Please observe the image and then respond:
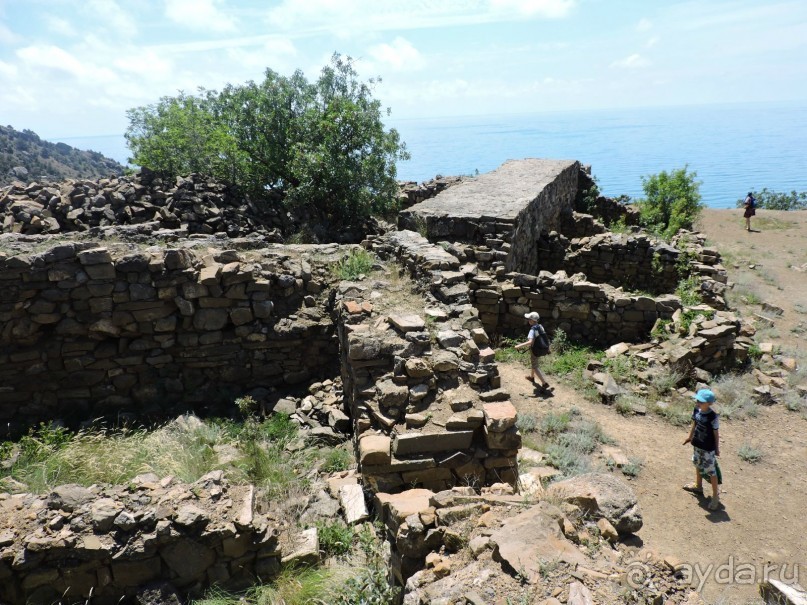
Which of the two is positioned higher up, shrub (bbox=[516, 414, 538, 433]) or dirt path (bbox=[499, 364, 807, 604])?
shrub (bbox=[516, 414, 538, 433])

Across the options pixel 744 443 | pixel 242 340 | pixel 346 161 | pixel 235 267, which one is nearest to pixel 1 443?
pixel 242 340

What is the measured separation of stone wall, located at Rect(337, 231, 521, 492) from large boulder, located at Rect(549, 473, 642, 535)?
0.70 meters

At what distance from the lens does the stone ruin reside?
157 inches

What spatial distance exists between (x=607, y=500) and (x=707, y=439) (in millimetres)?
2209

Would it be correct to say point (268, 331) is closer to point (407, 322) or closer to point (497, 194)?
point (407, 322)

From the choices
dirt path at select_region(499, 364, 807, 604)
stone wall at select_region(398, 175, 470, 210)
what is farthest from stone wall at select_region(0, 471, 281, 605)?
stone wall at select_region(398, 175, 470, 210)

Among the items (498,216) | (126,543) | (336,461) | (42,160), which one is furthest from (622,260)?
(42,160)

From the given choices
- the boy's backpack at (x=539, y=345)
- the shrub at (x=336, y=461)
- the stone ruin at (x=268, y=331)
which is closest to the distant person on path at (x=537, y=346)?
the boy's backpack at (x=539, y=345)

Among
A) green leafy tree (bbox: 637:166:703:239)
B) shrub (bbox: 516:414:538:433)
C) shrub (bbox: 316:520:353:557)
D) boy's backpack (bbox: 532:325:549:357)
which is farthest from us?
green leafy tree (bbox: 637:166:703:239)

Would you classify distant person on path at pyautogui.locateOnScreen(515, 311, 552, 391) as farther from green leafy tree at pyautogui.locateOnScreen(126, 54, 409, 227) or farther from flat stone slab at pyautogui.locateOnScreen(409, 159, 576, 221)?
green leafy tree at pyautogui.locateOnScreen(126, 54, 409, 227)

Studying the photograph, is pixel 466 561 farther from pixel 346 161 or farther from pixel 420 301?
pixel 346 161

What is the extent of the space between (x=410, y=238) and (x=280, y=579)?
→ 19.4 ft

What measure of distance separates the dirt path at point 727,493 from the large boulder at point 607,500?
2.94 ft

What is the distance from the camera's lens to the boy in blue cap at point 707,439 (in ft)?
17.1
